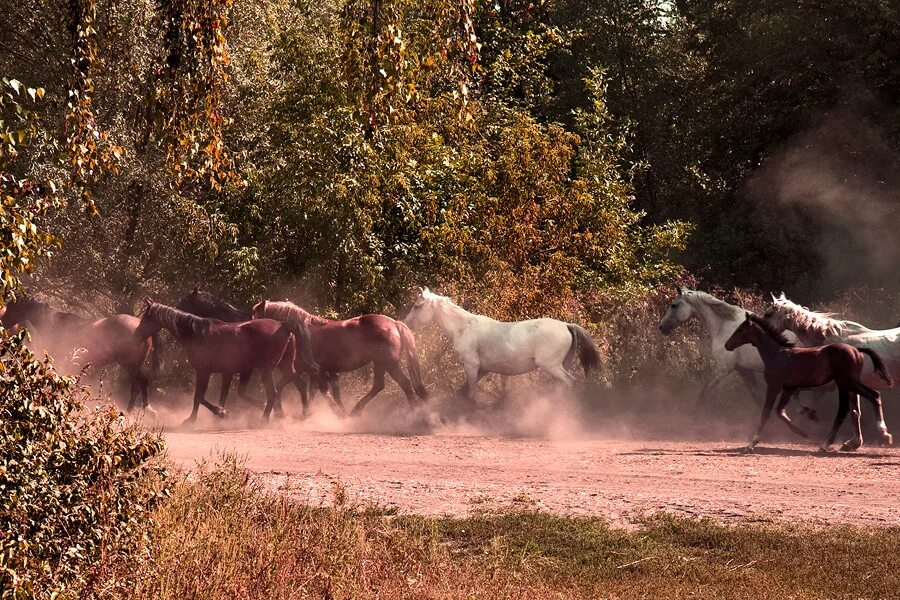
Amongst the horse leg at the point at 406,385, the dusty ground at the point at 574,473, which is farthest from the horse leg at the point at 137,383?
the horse leg at the point at 406,385

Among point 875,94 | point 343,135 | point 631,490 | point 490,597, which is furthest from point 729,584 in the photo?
point 875,94

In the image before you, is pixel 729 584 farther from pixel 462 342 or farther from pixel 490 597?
pixel 462 342

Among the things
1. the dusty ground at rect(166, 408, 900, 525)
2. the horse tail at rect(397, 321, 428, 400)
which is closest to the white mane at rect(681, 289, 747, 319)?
the dusty ground at rect(166, 408, 900, 525)

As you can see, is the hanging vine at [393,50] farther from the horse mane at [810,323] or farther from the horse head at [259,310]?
the horse head at [259,310]

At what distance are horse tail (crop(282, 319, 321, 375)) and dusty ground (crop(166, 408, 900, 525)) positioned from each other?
1.63 metres

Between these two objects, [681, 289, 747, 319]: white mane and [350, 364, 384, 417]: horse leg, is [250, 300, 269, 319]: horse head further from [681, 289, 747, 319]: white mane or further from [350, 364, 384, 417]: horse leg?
[681, 289, 747, 319]: white mane

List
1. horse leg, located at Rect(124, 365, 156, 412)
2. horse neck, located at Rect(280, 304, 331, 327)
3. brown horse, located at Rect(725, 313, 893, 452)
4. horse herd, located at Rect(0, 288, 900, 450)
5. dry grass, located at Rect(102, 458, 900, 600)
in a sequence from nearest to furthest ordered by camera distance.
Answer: dry grass, located at Rect(102, 458, 900, 600) < brown horse, located at Rect(725, 313, 893, 452) < horse herd, located at Rect(0, 288, 900, 450) < horse neck, located at Rect(280, 304, 331, 327) < horse leg, located at Rect(124, 365, 156, 412)

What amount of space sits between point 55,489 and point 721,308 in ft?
46.2

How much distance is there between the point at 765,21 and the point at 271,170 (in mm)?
14920

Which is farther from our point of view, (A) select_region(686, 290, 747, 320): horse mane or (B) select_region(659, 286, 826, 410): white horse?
(A) select_region(686, 290, 747, 320): horse mane

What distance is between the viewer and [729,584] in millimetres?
8523

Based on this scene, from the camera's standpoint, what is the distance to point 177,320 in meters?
19.6

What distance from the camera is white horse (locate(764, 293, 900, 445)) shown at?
1602 centimetres

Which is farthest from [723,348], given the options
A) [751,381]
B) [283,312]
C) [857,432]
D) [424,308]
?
[283,312]
